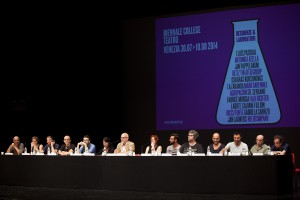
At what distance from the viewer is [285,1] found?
1016cm

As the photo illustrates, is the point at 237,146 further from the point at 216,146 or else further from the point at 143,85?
the point at 143,85

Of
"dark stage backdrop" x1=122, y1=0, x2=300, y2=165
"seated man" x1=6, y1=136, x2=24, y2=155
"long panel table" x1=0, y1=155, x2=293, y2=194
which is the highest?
"dark stage backdrop" x1=122, y1=0, x2=300, y2=165

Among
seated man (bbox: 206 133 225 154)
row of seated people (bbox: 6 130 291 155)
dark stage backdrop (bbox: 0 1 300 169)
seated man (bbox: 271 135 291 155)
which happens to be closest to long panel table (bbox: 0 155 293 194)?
row of seated people (bbox: 6 130 291 155)

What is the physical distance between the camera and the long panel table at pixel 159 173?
22.5 feet

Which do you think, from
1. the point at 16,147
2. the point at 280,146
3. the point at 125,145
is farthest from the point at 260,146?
the point at 16,147

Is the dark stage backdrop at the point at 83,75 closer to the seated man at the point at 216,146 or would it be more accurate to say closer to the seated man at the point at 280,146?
the seated man at the point at 280,146

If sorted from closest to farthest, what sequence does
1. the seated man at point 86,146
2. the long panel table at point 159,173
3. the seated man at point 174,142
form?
1. the long panel table at point 159,173
2. the seated man at point 174,142
3. the seated man at point 86,146

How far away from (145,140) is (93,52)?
234 cm

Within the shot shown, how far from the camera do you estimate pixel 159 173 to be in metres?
7.49

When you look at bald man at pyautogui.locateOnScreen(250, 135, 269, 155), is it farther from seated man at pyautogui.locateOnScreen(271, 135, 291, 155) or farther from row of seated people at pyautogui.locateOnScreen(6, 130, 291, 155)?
seated man at pyautogui.locateOnScreen(271, 135, 291, 155)

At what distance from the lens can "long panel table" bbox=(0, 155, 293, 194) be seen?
6863 mm

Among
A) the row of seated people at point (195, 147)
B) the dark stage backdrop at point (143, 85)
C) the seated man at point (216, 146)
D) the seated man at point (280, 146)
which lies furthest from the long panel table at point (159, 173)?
the dark stage backdrop at point (143, 85)

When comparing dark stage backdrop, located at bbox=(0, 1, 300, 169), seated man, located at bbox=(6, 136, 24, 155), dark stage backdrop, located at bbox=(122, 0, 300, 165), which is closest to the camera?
seated man, located at bbox=(6, 136, 24, 155)

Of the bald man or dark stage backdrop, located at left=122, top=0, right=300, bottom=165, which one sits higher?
dark stage backdrop, located at left=122, top=0, right=300, bottom=165
